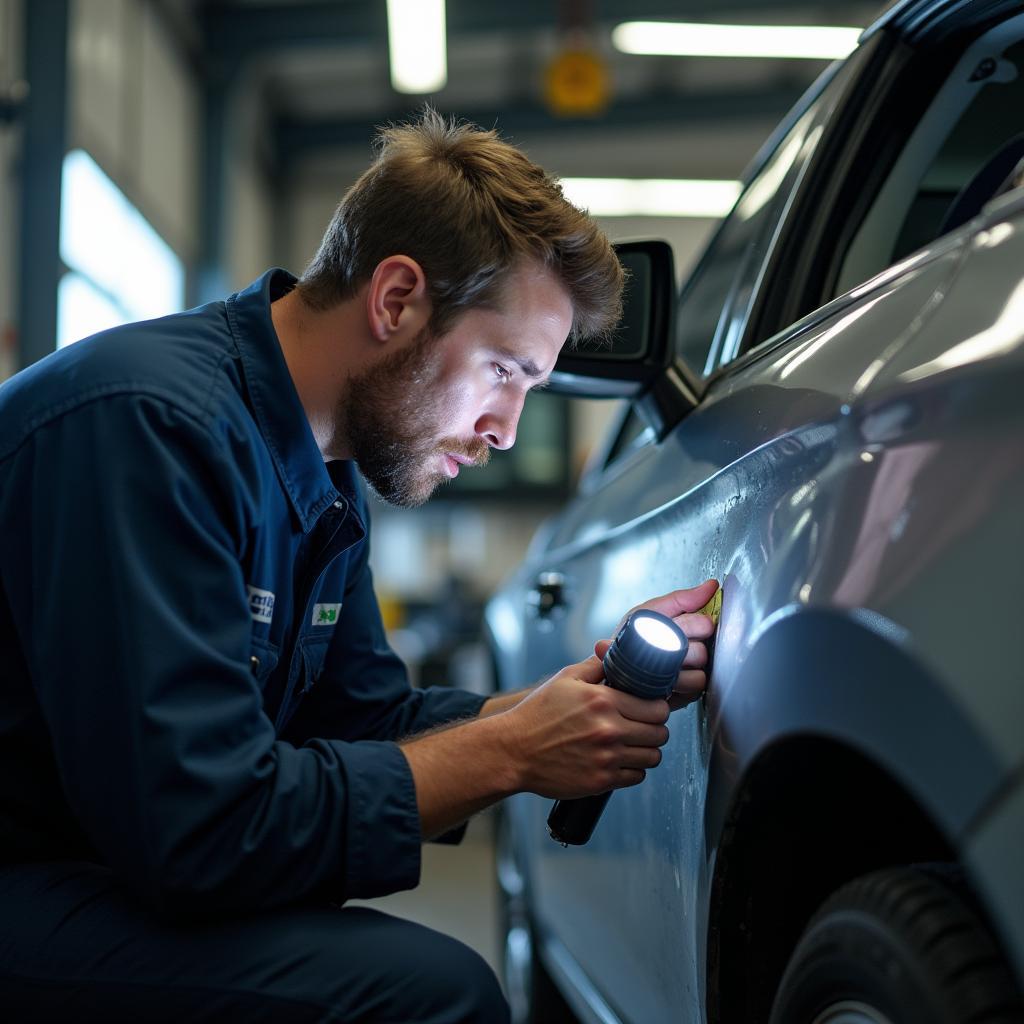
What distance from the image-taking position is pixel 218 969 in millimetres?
1008

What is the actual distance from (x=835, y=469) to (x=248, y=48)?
7.70m

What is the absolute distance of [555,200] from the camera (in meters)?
1.36

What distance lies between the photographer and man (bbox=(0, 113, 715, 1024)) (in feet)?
3.24

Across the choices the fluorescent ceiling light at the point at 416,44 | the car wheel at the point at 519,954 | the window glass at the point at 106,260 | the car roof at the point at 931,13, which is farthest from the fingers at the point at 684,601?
the fluorescent ceiling light at the point at 416,44

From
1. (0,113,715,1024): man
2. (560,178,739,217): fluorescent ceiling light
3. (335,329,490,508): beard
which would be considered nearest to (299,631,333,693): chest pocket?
(0,113,715,1024): man

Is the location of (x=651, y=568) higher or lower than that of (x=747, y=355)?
lower

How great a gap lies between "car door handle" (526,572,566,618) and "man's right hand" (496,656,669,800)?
26.9 inches

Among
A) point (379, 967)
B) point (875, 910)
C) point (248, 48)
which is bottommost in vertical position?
point (379, 967)

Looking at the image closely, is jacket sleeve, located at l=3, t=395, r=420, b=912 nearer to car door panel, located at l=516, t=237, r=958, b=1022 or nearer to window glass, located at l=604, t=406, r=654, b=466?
car door panel, located at l=516, t=237, r=958, b=1022

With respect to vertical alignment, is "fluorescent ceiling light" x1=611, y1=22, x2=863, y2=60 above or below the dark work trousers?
above

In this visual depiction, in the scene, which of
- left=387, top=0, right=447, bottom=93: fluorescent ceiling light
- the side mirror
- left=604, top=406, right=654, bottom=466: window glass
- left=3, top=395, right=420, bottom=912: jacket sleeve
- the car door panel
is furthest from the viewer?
left=387, top=0, right=447, bottom=93: fluorescent ceiling light

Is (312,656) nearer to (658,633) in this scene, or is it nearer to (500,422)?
(500,422)

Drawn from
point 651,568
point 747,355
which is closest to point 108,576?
point 651,568

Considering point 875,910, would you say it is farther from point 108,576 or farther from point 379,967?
point 108,576
